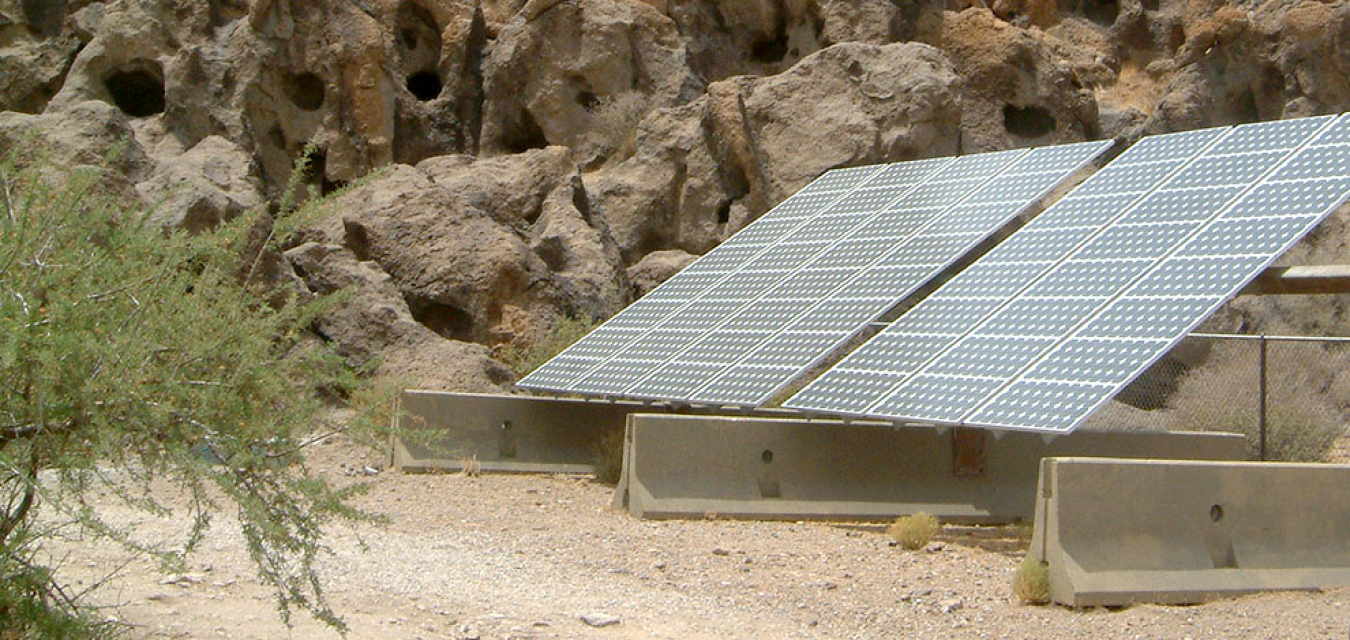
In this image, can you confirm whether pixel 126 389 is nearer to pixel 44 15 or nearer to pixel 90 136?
pixel 90 136

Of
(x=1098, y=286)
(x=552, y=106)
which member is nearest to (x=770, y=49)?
(x=552, y=106)

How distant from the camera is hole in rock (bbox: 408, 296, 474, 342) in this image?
1952 cm

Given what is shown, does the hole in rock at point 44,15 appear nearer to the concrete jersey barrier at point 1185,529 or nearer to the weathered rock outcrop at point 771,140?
the weathered rock outcrop at point 771,140

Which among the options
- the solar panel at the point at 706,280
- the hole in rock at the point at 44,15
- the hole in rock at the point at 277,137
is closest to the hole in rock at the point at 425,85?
the hole in rock at the point at 277,137

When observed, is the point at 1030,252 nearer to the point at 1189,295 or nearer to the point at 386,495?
the point at 1189,295

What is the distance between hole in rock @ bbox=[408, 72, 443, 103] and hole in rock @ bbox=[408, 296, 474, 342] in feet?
33.3

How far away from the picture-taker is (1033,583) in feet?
27.0

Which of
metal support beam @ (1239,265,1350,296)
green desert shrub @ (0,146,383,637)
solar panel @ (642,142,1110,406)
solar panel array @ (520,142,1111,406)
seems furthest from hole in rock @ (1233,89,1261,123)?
green desert shrub @ (0,146,383,637)

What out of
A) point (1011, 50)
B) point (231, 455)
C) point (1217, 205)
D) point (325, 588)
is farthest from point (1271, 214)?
Answer: point (1011, 50)

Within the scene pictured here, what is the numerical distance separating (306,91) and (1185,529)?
68.1 feet

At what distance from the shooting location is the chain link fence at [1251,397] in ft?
53.3

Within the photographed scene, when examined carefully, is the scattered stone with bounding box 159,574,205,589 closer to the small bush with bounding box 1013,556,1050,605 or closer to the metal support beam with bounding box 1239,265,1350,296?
the small bush with bounding box 1013,556,1050,605

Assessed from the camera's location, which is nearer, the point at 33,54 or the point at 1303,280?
the point at 1303,280

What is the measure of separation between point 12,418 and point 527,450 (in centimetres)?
945
